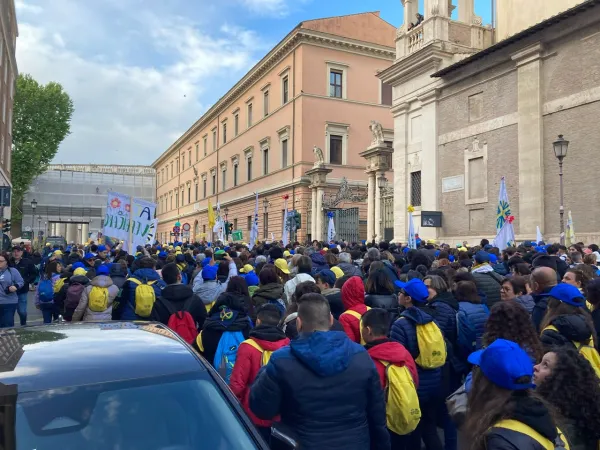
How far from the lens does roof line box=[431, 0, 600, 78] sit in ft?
50.2

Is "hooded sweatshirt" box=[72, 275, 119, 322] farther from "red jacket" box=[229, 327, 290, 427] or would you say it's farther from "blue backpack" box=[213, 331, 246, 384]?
"red jacket" box=[229, 327, 290, 427]

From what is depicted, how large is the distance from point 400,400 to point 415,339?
73 cm

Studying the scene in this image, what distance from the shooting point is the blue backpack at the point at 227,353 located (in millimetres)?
4180

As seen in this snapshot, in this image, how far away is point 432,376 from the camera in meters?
4.11

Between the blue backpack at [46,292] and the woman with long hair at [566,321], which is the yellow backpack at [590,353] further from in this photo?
the blue backpack at [46,292]

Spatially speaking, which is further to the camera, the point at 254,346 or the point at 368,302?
the point at 368,302

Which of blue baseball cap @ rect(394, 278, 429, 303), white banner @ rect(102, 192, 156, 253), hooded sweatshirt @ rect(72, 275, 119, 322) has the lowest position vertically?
hooded sweatshirt @ rect(72, 275, 119, 322)

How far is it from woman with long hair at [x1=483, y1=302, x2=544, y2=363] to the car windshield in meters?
1.83

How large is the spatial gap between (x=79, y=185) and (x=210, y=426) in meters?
71.2

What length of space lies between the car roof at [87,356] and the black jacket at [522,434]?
52.1 inches

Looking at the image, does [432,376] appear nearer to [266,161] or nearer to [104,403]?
[104,403]

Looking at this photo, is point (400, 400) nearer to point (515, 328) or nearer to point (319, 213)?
point (515, 328)

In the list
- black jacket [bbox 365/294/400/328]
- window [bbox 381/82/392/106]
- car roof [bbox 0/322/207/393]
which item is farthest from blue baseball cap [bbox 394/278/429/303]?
window [bbox 381/82/392/106]

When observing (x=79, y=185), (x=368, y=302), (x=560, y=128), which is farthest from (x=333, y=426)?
(x=79, y=185)
